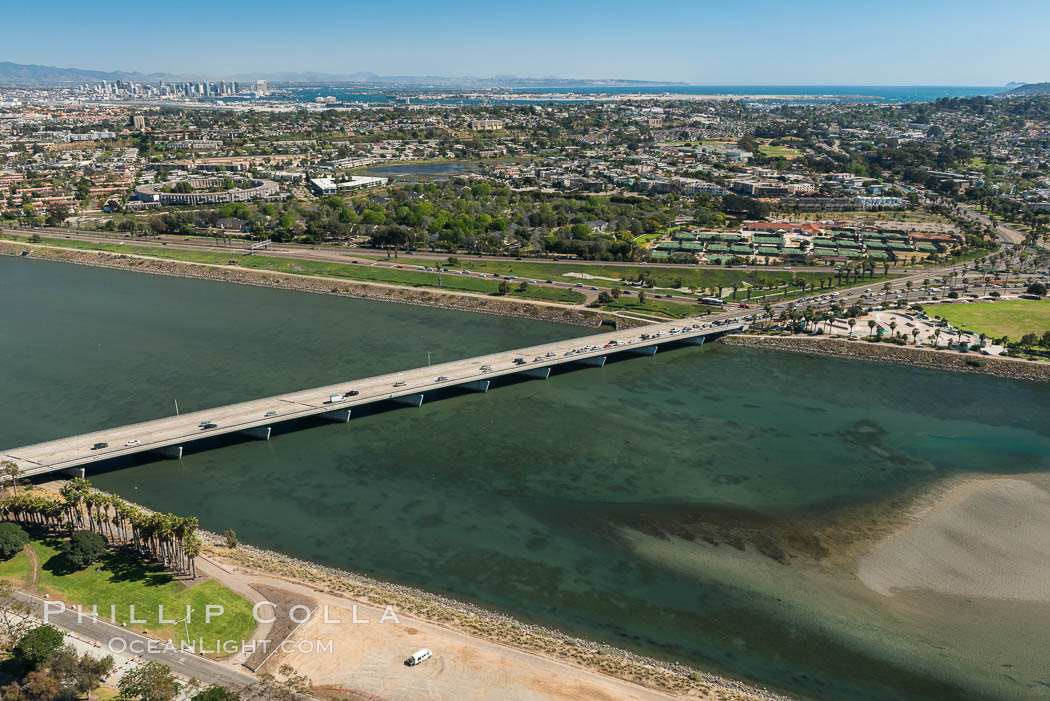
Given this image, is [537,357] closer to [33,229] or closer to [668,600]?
[668,600]

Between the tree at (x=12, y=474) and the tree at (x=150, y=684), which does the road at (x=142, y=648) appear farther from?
the tree at (x=12, y=474)

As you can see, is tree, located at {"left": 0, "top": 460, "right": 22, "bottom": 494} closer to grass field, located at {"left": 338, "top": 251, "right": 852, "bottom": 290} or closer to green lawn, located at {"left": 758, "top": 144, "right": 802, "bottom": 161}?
grass field, located at {"left": 338, "top": 251, "right": 852, "bottom": 290}

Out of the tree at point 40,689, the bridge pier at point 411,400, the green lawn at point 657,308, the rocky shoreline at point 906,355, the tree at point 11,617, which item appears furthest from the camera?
the green lawn at point 657,308

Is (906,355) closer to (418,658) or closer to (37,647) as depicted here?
(418,658)

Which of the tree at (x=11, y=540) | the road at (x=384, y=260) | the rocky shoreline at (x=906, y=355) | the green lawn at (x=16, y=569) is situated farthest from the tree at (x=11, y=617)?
the rocky shoreline at (x=906, y=355)

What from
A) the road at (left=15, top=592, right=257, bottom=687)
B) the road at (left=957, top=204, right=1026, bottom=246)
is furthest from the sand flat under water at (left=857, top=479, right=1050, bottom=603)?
the road at (left=957, top=204, right=1026, bottom=246)
